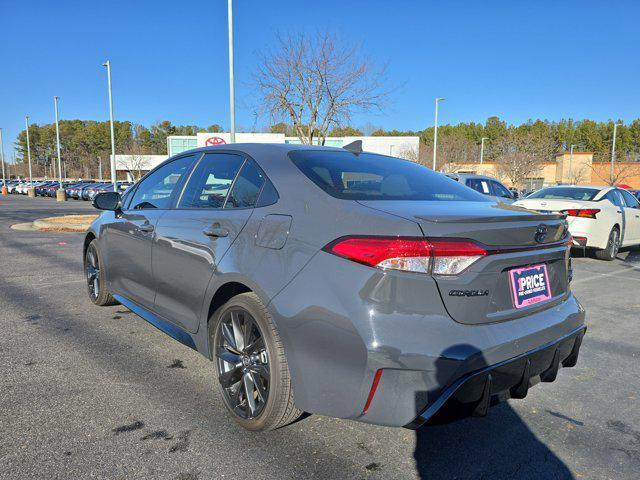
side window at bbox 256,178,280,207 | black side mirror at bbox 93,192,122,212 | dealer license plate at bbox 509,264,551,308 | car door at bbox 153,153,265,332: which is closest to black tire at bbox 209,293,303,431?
car door at bbox 153,153,265,332

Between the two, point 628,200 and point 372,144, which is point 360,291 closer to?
point 628,200

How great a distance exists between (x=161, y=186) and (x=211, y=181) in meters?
0.82

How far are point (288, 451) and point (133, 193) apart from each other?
2878mm

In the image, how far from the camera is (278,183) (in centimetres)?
260

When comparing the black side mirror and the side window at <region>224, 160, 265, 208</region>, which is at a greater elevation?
the side window at <region>224, 160, 265, 208</region>

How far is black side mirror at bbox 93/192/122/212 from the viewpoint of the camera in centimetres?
427

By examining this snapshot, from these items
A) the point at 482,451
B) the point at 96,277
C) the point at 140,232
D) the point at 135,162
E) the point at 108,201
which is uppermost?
the point at 135,162

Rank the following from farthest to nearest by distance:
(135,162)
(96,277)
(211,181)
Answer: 1. (135,162)
2. (96,277)
3. (211,181)

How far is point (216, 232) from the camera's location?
278cm

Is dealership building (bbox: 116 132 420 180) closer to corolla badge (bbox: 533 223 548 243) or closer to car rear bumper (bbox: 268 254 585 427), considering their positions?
corolla badge (bbox: 533 223 548 243)

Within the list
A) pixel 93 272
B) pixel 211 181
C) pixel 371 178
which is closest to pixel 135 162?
pixel 93 272

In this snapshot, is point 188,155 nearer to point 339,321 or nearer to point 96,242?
point 96,242

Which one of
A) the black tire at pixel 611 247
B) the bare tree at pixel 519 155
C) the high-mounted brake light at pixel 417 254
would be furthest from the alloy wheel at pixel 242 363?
the bare tree at pixel 519 155

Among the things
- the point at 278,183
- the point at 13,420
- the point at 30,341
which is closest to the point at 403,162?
the point at 278,183
